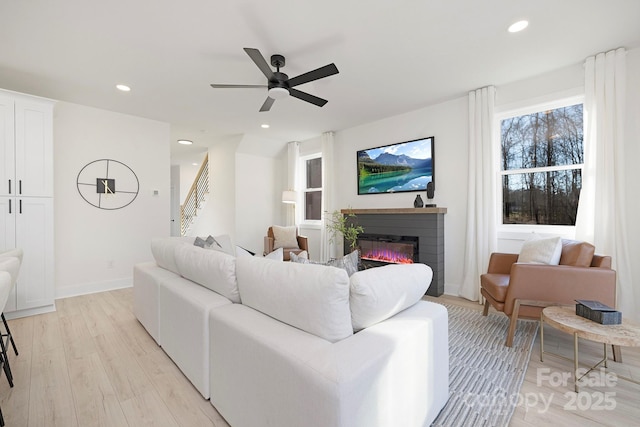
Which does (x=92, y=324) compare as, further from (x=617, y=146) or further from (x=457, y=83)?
(x=617, y=146)

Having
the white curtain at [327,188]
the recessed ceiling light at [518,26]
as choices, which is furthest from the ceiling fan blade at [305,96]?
the white curtain at [327,188]

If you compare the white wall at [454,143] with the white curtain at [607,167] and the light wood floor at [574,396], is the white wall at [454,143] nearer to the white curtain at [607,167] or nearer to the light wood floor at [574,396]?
the white curtain at [607,167]

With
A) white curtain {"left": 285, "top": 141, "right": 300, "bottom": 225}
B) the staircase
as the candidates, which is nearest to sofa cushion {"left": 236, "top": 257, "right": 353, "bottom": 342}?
white curtain {"left": 285, "top": 141, "right": 300, "bottom": 225}

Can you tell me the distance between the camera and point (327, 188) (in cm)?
541

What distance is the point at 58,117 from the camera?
3.79m

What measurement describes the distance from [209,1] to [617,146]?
3886 millimetres

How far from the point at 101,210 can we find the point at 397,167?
4.61m

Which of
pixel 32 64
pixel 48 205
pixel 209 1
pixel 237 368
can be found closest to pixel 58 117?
pixel 32 64

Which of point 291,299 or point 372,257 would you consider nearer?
point 291,299

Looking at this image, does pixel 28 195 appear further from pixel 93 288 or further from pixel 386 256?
pixel 386 256

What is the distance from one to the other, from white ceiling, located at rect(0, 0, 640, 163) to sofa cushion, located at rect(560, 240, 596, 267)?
1874 mm

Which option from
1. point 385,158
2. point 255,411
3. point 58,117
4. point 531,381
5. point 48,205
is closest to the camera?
point 255,411

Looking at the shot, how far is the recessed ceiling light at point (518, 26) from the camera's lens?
2.29 m

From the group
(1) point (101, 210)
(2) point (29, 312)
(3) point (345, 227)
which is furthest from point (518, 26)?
(2) point (29, 312)
